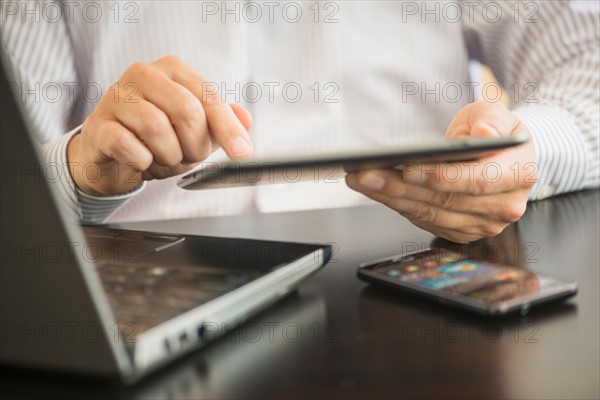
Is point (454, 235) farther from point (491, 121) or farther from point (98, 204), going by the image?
point (98, 204)

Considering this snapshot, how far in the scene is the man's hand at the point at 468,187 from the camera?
480 millimetres

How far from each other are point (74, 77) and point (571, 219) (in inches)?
27.2

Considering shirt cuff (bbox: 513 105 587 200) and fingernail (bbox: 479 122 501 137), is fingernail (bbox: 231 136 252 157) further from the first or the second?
shirt cuff (bbox: 513 105 587 200)

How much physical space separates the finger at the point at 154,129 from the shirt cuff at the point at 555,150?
38 centimetres

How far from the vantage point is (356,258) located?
508 millimetres

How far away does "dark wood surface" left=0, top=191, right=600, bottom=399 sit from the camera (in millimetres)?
296

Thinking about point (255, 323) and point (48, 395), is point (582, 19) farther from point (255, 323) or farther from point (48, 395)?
point (48, 395)

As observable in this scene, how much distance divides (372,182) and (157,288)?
164 mm

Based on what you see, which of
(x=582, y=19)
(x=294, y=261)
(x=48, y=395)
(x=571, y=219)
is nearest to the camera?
(x=48, y=395)

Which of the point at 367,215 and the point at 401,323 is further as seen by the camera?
the point at 367,215

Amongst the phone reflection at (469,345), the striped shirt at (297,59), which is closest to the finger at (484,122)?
the phone reflection at (469,345)

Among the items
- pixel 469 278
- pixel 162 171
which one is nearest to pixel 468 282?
pixel 469 278

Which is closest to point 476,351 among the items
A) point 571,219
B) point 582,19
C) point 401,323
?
point 401,323

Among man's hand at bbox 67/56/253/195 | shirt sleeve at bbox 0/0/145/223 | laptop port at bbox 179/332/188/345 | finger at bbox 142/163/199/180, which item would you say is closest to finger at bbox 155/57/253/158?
man's hand at bbox 67/56/253/195
